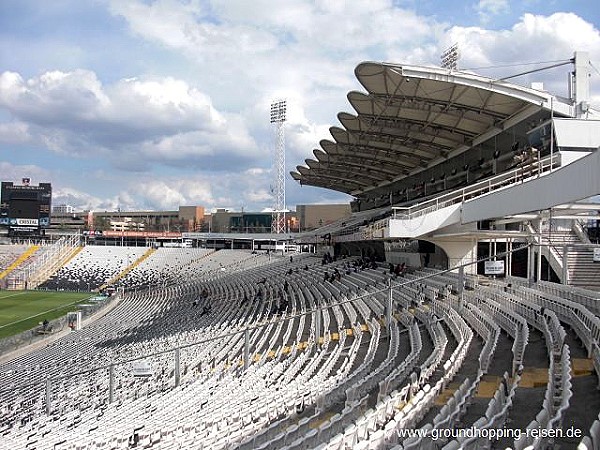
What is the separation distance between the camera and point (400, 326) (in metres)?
16.3

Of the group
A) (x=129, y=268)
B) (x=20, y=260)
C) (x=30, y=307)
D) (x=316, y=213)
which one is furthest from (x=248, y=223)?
(x=30, y=307)

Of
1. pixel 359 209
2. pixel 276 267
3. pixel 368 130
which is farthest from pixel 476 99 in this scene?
pixel 359 209

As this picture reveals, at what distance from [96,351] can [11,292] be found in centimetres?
3433

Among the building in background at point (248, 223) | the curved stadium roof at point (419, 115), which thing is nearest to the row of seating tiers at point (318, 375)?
the curved stadium roof at point (419, 115)

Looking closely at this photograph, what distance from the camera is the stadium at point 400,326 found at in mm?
7488

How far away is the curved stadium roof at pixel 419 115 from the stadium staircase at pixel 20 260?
1437 inches

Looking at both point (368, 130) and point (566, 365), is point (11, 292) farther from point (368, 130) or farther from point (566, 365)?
point (566, 365)

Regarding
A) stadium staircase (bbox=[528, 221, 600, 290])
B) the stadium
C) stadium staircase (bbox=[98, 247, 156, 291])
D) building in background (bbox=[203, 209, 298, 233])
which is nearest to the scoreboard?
stadium staircase (bbox=[98, 247, 156, 291])

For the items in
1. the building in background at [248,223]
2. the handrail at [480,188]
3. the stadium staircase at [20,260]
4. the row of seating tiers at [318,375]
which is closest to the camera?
the row of seating tiers at [318,375]

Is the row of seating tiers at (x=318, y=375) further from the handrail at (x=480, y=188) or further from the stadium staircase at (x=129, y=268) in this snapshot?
the stadium staircase at (x=129, y=268)

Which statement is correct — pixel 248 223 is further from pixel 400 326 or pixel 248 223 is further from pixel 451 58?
pixel 400 326

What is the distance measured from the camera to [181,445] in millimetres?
7574

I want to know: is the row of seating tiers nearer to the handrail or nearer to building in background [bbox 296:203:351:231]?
the handrail

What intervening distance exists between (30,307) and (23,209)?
56.8 feet
